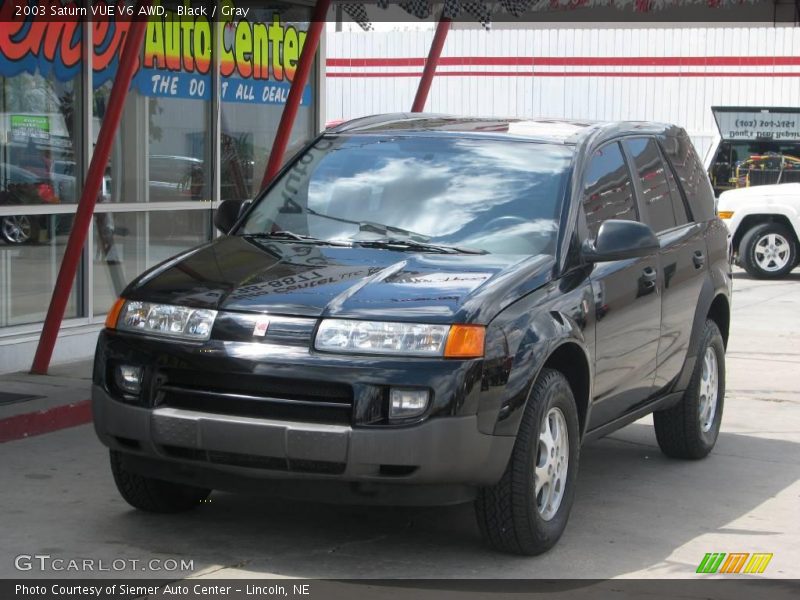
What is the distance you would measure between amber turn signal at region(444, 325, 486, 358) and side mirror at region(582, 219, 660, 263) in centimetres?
105

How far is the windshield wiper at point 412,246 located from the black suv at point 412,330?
0.01 m

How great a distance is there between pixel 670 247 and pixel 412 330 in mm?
2383

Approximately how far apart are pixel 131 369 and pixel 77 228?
403 centimetres

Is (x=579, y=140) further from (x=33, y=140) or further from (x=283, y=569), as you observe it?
(x=33, y=140)

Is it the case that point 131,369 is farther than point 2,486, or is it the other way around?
point 2,486

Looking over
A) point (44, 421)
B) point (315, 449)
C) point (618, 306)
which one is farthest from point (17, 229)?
point (315, 449)

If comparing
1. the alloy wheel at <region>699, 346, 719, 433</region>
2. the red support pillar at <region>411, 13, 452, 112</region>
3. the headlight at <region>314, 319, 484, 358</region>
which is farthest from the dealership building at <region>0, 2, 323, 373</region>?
the headlight at <region>314, 319, 484, 358</region>

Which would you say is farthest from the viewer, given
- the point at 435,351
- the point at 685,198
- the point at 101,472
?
the point at 685,198

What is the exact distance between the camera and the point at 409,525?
6047 millimetres

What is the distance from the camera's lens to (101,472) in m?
7.03

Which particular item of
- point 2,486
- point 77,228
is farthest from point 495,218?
point 77,228

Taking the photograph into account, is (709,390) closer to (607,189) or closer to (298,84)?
(607,189)

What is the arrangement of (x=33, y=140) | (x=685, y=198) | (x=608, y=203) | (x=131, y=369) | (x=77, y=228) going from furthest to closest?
(x=33, y=140) < (x=77, y=228) < (x=685, y=198) < (x=608, y=203) < (x=131, y=369)

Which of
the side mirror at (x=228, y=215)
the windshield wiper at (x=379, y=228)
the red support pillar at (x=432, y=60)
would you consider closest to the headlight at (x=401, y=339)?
the windshield wiper at (x=379, y=228)
